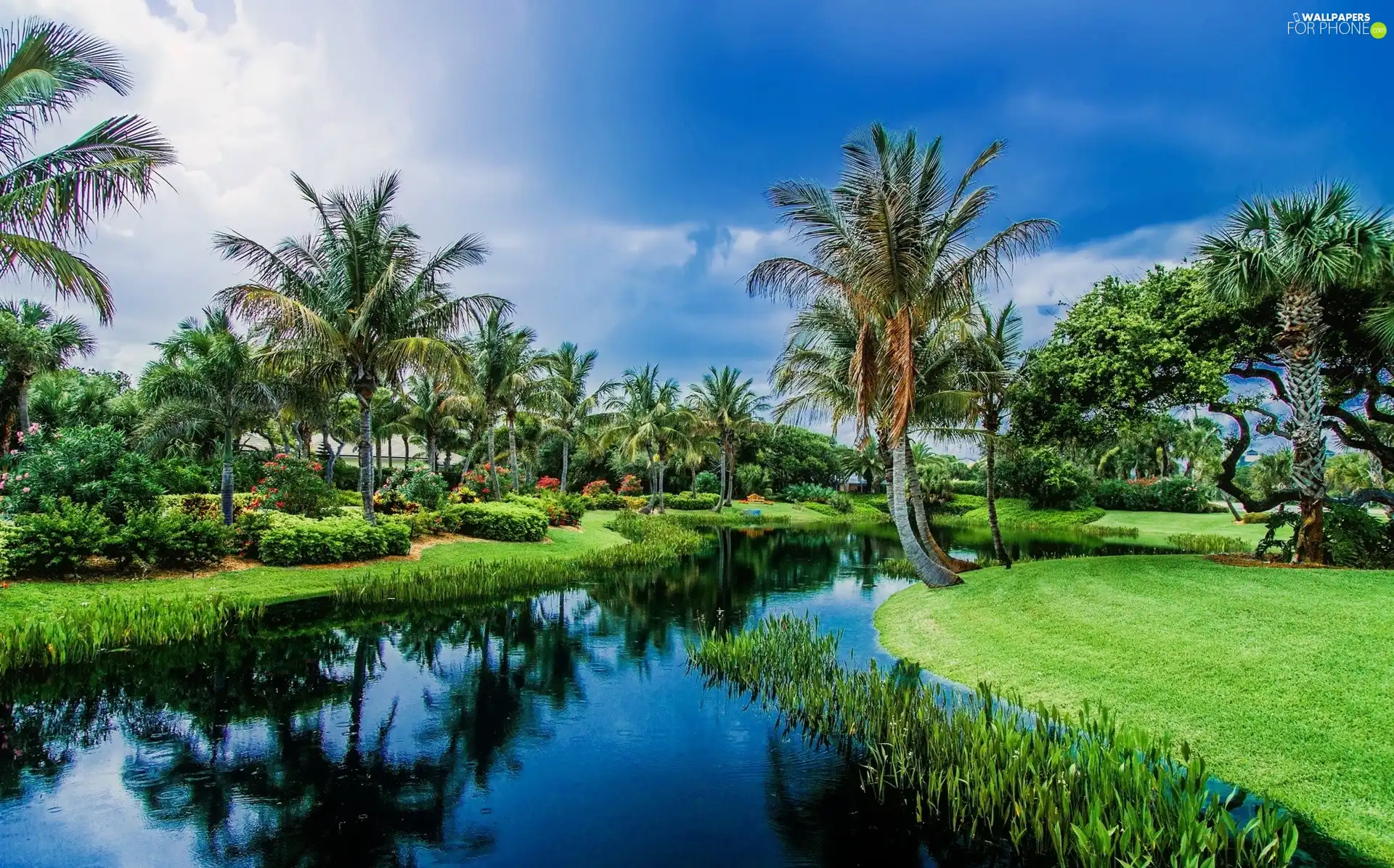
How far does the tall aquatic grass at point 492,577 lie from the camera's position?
1412cm

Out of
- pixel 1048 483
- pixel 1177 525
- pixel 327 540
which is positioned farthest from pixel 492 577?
pixel 1177 525

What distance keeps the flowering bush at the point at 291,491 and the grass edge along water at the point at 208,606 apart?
564 centimetres

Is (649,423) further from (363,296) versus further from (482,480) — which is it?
(363,296)

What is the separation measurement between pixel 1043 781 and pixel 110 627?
12.6 metres

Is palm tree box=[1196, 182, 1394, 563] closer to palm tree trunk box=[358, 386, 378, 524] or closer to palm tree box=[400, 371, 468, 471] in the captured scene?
palm tree trunk box=[358, 386, 378, 524]

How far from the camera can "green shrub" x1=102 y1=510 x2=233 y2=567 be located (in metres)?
13.1

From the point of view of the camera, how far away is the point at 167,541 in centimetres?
1359

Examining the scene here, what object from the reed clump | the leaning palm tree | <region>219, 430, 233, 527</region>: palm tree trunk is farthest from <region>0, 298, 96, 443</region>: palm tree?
the reed clump

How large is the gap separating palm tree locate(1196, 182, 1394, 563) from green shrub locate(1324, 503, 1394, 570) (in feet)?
1.46

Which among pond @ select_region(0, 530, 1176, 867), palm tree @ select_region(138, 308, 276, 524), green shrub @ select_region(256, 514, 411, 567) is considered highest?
palm tree @ select_region(138, 308, 276, 524)

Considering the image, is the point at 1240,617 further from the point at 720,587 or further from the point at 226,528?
the point at 226,528

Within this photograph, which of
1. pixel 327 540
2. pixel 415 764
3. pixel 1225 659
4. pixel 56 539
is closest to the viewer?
pixel 415 764

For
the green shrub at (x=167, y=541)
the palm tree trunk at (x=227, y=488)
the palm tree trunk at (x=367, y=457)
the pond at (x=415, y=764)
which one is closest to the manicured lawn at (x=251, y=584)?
the green shrub at (x=167, y=541)

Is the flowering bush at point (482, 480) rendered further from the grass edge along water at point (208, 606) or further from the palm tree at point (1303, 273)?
the palm tree at point (1303, 273)
